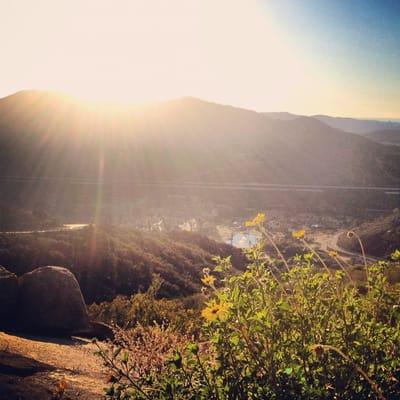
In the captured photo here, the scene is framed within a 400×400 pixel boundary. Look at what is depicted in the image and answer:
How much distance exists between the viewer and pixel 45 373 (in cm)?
446

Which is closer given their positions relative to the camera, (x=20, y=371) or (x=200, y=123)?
(x=20, y=371)

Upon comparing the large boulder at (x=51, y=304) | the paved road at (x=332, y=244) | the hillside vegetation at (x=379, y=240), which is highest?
the large boulder at (x=51, y=304)

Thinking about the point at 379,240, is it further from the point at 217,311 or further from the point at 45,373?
the point at 217,311

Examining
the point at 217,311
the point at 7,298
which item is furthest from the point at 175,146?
the point at 217,311

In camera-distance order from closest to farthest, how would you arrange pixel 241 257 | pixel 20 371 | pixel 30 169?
pixel 20 371
pixel 241 257
pixel 30 169

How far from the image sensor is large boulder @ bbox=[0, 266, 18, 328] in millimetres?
8328

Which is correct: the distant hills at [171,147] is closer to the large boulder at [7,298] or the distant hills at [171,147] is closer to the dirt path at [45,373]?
the large boulder at [7,298]

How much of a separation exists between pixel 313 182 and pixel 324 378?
315 ft

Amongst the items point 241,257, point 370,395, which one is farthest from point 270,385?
point 241,257

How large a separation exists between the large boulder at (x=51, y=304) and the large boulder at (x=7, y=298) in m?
0.15

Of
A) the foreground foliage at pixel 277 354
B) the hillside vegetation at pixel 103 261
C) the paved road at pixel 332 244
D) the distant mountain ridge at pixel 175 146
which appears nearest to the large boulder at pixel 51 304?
the hillside vegetation at pixel 103 261

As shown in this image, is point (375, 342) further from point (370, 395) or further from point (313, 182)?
point (313, 182)

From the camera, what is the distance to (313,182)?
9550 cm

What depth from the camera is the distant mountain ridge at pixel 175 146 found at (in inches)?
3600
